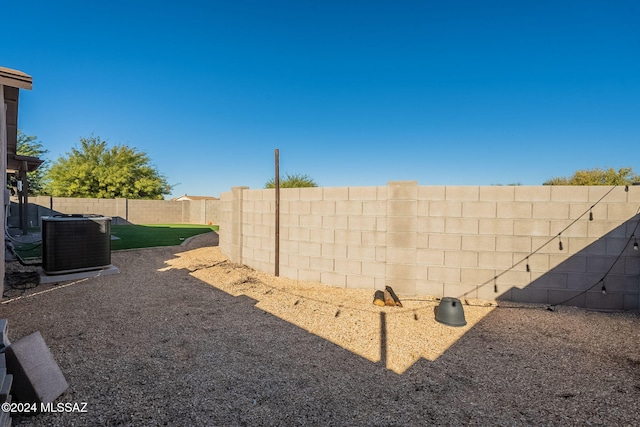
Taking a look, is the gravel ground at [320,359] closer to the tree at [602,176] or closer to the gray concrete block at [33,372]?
the gray concrete block at [33,372]

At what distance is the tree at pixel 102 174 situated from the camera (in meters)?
26.6

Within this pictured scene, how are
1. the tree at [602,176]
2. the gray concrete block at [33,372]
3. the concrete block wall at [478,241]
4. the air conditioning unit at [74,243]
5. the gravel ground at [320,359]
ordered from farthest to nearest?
the tree at [602,176] < the air conditioning unit at [74,243] < the concrete block wall at [478,241] < the gravel ground at [320,359] < the gray concrete block at [33,372]

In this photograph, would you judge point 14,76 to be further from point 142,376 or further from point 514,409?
point 514,409

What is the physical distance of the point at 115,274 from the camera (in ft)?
25.6

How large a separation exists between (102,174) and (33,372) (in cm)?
3114

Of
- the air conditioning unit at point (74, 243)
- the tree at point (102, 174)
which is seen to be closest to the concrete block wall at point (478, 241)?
the air conditioning unit at point (74, 243)

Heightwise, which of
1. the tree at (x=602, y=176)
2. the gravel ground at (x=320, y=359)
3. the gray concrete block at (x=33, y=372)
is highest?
the tree at (x=602, y=176)

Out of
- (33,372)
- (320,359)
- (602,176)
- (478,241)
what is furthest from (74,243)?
(602,176)

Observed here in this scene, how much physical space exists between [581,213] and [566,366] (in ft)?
11.3

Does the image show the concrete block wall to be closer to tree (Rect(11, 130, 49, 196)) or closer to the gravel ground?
the gravel ground

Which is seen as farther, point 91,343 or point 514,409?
point 91,343

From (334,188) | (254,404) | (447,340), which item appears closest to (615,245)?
(447,340)

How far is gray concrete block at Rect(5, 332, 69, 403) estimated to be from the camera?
2637 mm

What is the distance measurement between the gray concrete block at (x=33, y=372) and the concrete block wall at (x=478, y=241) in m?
5.20
